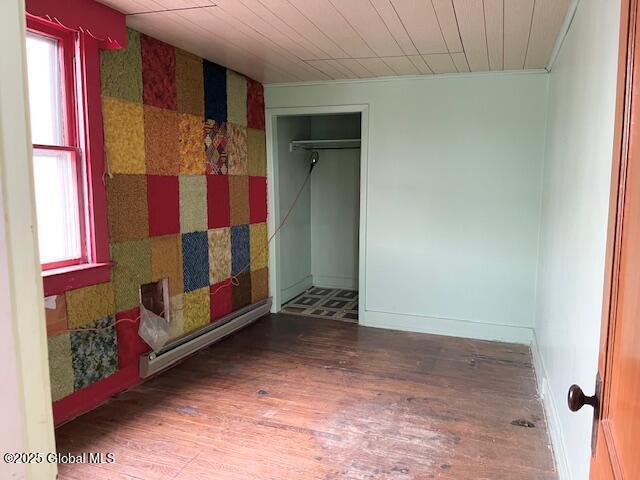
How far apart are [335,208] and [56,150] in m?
3.69

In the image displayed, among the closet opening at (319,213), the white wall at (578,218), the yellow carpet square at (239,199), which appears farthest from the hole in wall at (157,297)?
the white wall at (578,218)

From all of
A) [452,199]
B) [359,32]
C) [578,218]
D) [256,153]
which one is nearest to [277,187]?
[256,153]

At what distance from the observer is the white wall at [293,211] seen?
5047 mm

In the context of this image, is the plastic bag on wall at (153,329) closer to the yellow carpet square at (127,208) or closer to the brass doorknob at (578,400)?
the yellow carpet square at (127,208)

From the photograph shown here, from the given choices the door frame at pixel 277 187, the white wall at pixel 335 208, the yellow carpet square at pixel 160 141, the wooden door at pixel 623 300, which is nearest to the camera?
the wooden door at pixel 623 300

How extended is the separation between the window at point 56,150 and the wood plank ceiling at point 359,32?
428mm

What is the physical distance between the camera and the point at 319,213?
233 inches

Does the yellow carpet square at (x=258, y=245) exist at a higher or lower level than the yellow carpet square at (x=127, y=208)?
lower

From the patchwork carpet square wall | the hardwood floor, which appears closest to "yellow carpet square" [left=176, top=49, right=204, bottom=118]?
the patchwork carpet square wall

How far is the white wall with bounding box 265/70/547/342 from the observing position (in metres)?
3.92

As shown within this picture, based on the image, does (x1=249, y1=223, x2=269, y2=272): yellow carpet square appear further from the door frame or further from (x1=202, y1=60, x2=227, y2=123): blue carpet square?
(x1=202, y1=60, x2=227, y2=123): blue carpet square

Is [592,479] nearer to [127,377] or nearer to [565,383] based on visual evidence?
[565,383]

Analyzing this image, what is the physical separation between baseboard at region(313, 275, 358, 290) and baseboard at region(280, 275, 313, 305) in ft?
0.30

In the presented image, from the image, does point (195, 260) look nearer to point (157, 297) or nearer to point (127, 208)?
point (157, 297)
